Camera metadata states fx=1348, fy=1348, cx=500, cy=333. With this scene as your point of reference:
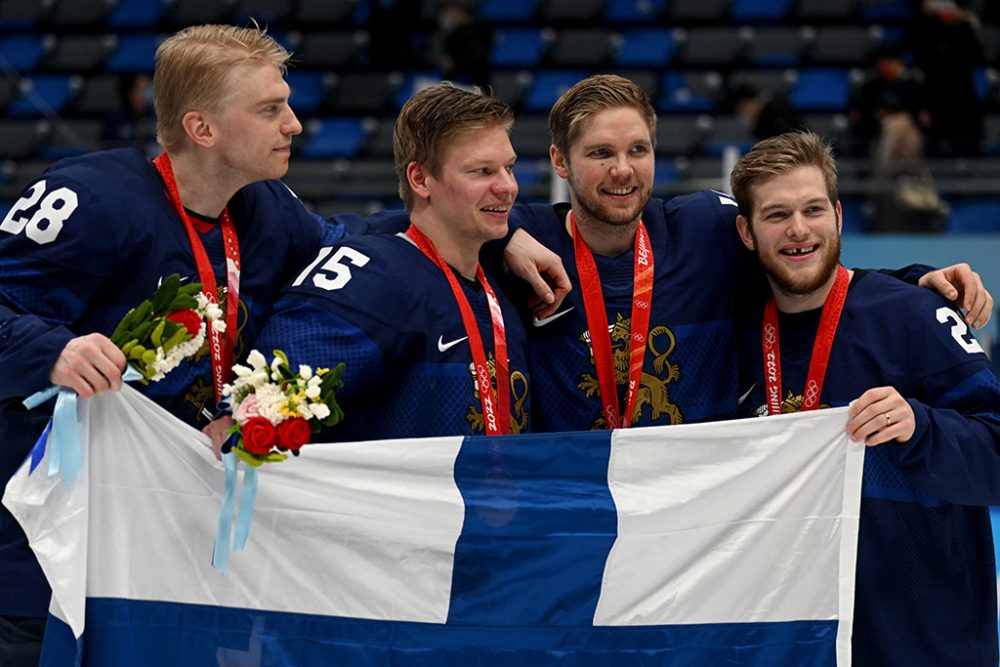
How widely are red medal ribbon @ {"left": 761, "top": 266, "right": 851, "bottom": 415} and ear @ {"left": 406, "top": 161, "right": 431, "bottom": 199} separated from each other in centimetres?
105

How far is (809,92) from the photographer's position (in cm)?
1288

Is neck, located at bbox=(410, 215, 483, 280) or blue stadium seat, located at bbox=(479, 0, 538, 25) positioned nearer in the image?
neck, located at bbox=(410, 215, 483, 280)

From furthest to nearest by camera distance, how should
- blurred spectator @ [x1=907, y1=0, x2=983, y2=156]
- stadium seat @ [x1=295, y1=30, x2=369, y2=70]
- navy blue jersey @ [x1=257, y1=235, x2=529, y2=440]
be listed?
stadium seat @ [x1=295, y1=30, x2=369, y2=70]
blurred spectator @ [x1=907, y1=0, x2=983, y2=156]
navy blue jersey @ [x1=257, y1=235, x2=529, y2=440]

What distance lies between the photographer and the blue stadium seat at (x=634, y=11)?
13992 millimetres

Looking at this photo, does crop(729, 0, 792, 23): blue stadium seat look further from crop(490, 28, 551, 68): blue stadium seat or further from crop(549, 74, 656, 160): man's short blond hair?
crop(549, 74, 656, 160): man's short blond hair

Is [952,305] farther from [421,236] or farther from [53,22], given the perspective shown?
[53,22]

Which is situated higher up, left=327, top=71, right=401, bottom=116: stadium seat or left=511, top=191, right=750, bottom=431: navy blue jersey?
left=327, top=71, right=401, bottom=116: stadium seat

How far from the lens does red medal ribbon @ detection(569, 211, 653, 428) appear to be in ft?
12.9

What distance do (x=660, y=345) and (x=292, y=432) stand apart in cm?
124

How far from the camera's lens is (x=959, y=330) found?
3.66m

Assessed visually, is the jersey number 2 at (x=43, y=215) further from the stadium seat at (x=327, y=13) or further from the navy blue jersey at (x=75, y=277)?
the stadium seat at (x=327, y=13)

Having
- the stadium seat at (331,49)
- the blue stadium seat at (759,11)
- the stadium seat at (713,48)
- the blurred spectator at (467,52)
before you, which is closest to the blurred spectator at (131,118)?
the stadium seat at (331,49)

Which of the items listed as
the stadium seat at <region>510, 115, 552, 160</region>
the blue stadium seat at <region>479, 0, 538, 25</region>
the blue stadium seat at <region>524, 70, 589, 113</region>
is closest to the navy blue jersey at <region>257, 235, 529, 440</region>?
the stadium seat at <region>510, 115, 552, 160</region>

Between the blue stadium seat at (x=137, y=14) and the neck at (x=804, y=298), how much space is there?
40.8 feet
